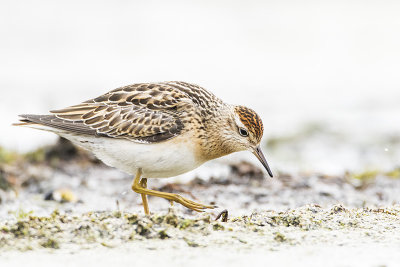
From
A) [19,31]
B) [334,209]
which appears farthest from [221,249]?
[19,31]

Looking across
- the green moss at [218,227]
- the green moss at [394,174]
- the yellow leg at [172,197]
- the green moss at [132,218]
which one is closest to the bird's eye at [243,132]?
the yellow leg at [172,197]

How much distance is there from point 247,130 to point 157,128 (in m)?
1.21

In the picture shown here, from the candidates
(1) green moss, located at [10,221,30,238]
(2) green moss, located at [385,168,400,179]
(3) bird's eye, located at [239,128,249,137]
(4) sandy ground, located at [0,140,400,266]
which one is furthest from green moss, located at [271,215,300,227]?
(2) green moss, located at [385,168,400,179]

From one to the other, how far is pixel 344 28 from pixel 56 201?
18104mm

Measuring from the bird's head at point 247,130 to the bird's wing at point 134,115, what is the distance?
712mm

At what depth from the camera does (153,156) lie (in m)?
6.84

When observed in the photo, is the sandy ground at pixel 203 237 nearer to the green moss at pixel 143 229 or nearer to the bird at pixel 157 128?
the green moss at pixel 143 229

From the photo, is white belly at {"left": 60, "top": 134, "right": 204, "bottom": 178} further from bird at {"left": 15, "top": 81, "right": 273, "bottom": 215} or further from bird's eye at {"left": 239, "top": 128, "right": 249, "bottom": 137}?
bird's eye at {"left": 239, "top": 128, "right": 249, "bottom": 137}

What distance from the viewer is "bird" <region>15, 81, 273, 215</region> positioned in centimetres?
691

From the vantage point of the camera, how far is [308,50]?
74.2ft

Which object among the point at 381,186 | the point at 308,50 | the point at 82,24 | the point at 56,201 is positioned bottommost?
the point at 56,201

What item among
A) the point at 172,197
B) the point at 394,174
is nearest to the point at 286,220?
the point at 172,197

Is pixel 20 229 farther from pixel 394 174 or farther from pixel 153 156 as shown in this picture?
pixel 394 174

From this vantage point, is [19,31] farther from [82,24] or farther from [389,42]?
[389,42]
